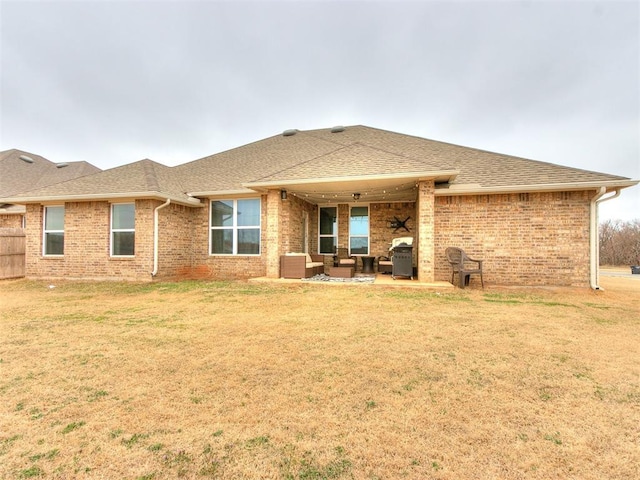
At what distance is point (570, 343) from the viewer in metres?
3.90

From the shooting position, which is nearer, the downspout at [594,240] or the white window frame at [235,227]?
the downspout at [594,240]

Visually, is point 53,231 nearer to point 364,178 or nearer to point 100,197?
point 100,197

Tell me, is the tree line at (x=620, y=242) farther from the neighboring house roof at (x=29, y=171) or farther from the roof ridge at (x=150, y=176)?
the neighboring house roof at (x=29, y=171)

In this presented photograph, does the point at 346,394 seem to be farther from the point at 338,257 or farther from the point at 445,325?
the point at 338,257

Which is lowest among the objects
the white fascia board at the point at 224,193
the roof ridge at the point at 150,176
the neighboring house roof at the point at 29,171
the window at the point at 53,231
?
the window at the point at 53,231

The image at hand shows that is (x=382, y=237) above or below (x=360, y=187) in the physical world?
below

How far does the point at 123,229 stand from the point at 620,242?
1155 inches

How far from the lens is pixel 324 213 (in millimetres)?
12609

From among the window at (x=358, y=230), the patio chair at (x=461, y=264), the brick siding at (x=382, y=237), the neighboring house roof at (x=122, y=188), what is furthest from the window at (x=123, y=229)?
the patio chair at (x=461, y=264)

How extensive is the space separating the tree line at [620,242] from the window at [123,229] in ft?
93.3

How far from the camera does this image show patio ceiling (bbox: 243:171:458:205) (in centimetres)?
796

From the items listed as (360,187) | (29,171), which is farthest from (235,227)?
(29,171)

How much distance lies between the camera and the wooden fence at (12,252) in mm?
10406

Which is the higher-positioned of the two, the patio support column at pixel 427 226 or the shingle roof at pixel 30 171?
the shingle roof at pixel 30 171
